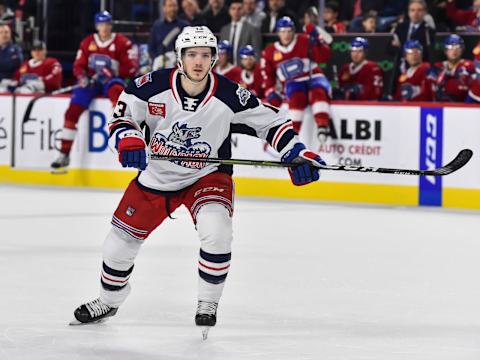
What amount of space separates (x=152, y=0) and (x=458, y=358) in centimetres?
963

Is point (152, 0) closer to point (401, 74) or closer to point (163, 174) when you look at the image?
point (401, 74)

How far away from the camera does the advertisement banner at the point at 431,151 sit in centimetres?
1034

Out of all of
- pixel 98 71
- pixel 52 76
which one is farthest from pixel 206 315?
pixel 52 76

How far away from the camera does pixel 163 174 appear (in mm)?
5016

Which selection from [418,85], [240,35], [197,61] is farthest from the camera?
[240,35]

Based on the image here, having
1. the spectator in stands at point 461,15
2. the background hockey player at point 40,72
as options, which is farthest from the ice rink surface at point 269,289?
the background hockey player at point 40,72

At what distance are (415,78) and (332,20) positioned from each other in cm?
158

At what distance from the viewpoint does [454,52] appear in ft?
36.1

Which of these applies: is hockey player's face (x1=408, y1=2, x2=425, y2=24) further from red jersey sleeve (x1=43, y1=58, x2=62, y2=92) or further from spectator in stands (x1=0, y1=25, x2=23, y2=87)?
spectator in stands (x1=0, y1=25, x2=23, y2=87)

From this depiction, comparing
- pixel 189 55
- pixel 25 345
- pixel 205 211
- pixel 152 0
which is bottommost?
pixel 25 345

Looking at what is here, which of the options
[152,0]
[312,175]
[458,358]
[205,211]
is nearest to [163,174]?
[205,211]

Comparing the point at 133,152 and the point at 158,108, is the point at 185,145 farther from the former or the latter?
the point at 133,152

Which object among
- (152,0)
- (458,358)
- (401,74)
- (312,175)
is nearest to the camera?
(458,358)

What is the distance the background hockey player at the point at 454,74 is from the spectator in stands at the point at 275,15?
1.82 metres
